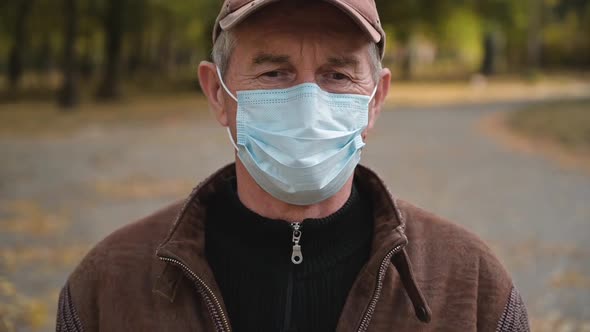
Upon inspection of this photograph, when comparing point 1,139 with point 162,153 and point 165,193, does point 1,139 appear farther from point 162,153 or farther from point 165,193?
point 165,193

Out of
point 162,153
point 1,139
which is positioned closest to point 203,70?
point 162,153

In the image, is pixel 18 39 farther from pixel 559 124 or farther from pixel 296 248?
pixel 296 248

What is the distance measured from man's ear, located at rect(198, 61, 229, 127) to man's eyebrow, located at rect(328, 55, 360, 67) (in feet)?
1.28

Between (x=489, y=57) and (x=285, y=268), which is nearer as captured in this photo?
(x=285, y=268)

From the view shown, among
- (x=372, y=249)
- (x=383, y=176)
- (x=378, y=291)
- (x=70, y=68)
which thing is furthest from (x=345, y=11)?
(x=70, y=68)

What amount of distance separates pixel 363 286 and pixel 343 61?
→ 26.0 inches

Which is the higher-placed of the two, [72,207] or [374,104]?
[374,104]

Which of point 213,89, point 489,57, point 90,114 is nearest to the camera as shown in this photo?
point 213,89

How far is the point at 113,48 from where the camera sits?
30.8 m

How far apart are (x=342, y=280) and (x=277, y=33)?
29.3 inches

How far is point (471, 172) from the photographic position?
1286 cm

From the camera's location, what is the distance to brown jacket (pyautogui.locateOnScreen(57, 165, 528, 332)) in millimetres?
2121

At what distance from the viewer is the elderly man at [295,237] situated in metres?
2.14

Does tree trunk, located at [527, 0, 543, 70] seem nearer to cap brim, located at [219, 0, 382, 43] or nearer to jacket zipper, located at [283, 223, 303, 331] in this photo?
cap brim, located at [219, 0, 382, 43]
